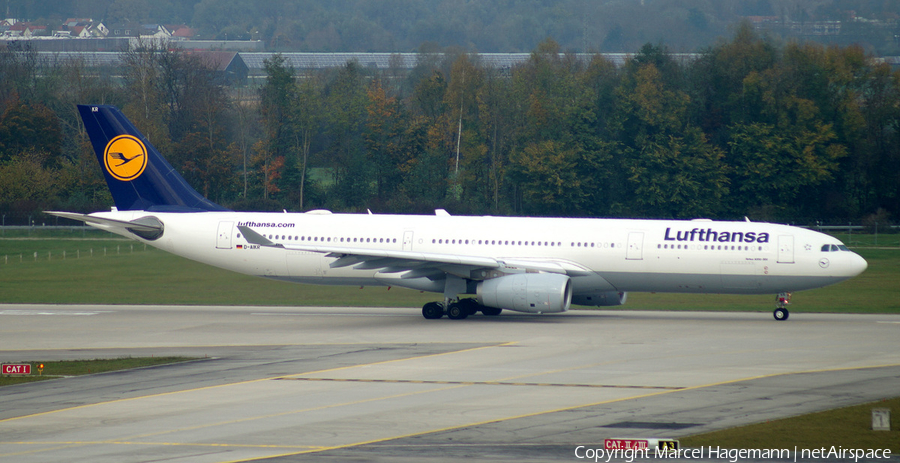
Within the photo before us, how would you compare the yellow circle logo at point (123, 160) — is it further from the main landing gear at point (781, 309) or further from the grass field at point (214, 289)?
the main landing gear at point (781, 309)

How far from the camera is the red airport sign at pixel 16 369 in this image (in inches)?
869

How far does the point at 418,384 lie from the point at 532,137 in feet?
206

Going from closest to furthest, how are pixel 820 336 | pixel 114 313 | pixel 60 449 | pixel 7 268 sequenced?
1. pixel 60 449
2. pixel 820 336
3. pixel 114 313
4. pixel 7 268

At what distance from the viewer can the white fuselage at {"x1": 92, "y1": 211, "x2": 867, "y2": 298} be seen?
32219 mm

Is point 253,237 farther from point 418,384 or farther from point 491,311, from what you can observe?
point 418,384

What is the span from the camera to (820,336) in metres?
28.6

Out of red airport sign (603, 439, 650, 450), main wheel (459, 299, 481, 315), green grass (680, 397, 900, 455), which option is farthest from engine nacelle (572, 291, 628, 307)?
red airport sign (603, 439, 650, 450)

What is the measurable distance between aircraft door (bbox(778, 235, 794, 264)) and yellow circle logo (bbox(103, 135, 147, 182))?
24.1 m

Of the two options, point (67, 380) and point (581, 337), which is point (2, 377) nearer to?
point (67, 380)

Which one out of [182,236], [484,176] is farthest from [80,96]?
[182,236]

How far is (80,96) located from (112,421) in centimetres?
8143

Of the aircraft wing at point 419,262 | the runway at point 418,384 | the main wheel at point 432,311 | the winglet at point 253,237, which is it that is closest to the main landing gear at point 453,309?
the main wheel at point 432,311

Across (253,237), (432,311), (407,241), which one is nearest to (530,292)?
(432,311)

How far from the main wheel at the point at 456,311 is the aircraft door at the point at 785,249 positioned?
11037 millimetres
